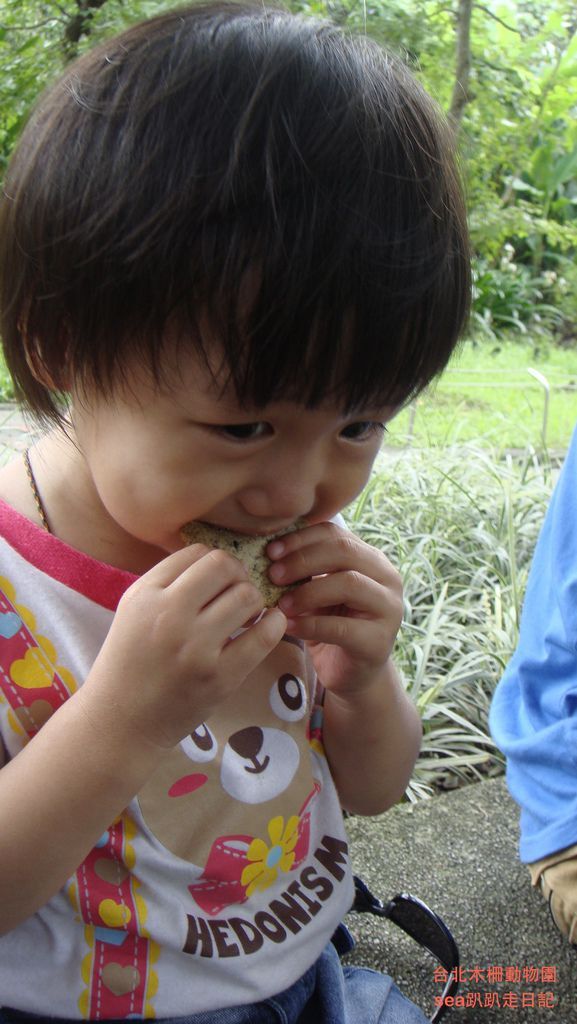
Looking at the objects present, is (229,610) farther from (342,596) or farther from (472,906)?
(472,906)

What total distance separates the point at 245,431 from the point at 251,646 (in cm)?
24

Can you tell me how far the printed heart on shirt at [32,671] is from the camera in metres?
1.11

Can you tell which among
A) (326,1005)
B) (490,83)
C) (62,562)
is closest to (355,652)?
(62,562)

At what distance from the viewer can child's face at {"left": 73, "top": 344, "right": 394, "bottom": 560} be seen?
93cm

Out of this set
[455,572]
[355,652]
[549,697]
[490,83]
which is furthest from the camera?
[490,83]

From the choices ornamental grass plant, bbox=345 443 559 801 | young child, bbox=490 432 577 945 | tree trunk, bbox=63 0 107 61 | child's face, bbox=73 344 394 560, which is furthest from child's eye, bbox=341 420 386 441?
tree trunk, bbox=63 0 107 61

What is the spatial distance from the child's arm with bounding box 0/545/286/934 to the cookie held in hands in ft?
0.09

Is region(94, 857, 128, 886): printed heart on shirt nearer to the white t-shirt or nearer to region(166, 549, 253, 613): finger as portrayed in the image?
the white t-shirt

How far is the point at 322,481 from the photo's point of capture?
1026 mm

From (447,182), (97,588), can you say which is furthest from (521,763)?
(447,182)

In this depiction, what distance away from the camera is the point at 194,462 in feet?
3.12

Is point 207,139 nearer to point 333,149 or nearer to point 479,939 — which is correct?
point 333,149

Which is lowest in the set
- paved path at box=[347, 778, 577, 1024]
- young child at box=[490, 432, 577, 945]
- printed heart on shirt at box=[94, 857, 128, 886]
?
paved path at box=[347, 778, 577, 1024]

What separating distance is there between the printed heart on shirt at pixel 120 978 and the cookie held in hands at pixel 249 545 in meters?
0.49
